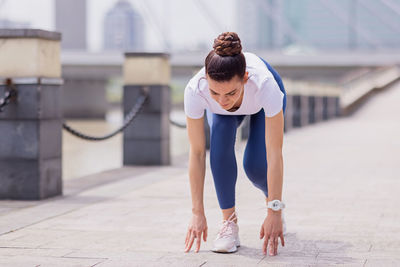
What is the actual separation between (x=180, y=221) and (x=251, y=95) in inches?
61.4

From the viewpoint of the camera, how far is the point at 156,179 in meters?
7.96

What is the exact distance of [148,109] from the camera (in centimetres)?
941

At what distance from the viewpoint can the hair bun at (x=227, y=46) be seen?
3803mm

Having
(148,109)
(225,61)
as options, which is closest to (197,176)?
(225,61)

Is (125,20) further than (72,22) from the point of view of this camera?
Yes

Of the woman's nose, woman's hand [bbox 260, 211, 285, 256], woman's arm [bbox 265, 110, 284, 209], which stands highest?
the woman's nose

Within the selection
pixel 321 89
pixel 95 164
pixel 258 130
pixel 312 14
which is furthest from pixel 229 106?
pixel 312 14

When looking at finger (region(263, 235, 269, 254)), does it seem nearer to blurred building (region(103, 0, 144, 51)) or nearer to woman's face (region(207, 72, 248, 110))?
woman's face (region(207, 72, 248, 110))

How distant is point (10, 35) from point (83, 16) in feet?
135

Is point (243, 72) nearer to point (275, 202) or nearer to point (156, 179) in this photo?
point (275, 202)

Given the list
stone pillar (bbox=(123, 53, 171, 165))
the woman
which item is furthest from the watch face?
stone pillar (bbox=(123, 53, 171, 165))

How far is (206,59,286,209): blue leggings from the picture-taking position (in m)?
4.29

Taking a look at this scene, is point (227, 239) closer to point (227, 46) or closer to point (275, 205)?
point (275, 205)

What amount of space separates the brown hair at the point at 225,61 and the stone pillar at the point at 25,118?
2816 millimetres
